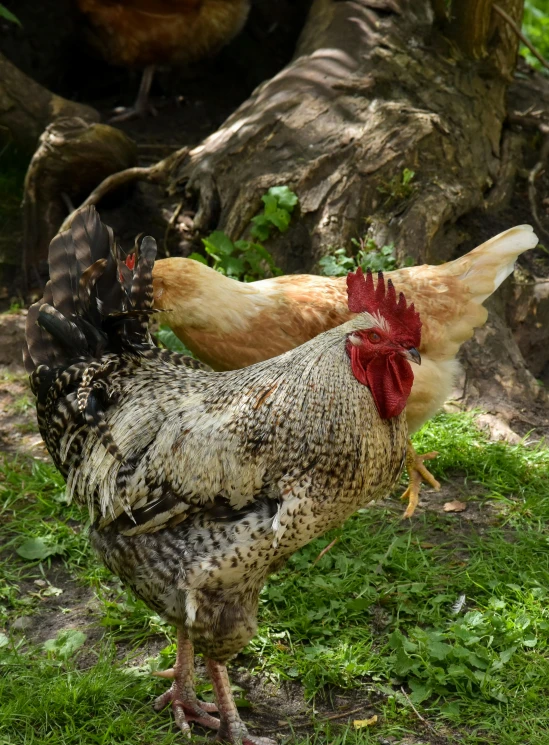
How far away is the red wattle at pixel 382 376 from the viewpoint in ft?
10.7

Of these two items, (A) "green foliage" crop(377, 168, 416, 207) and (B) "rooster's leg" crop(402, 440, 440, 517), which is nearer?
(B) "rooster's leg" crop(402, 440, 440, 517)

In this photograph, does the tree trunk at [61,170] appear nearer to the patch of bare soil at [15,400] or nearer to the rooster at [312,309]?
the patch of bare soil at [15,400]

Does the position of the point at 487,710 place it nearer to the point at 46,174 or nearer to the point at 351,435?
the point at 351,435

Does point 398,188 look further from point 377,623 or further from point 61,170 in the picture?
point 377,623

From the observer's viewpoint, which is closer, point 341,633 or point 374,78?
point 341,633

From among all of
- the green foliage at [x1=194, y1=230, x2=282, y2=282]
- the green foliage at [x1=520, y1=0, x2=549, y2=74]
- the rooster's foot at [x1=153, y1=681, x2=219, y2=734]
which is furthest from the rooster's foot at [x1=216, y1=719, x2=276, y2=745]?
the green foliage at [x1=520, y1=0, x2=549, y2=74]

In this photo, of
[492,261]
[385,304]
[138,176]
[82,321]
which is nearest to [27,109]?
[138,176]

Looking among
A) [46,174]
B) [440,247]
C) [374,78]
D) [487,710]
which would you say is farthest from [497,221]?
[487,710]

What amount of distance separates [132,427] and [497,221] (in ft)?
13.6

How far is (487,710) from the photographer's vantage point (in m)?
3.50

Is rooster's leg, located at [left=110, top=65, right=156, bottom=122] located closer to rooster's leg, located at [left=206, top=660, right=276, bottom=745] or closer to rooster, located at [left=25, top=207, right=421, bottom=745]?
rooster, located at [left=25, top=207, right=421, bottom=745]

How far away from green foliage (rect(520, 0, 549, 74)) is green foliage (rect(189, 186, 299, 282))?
16.1 feet

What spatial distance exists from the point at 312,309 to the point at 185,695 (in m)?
2.17

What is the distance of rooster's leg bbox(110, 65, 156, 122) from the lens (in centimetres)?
803
